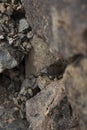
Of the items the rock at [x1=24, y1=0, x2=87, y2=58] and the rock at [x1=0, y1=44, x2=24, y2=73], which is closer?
the rock at [x1=24, y1=0, x2=87, y2=58]

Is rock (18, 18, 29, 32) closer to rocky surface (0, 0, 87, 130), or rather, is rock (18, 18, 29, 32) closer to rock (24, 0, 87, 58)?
rocky surface (0, 0, 87, 130)

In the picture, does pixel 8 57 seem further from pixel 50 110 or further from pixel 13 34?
pixel 50 110

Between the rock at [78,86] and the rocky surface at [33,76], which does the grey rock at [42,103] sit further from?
the rock at [78,86]

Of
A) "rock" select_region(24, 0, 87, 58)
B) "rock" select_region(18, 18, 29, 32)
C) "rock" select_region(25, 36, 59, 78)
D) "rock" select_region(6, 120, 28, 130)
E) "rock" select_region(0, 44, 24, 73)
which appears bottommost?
"rock" select_region(6, 120, 28, 130)

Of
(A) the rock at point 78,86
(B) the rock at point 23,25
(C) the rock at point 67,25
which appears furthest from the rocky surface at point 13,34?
(A) the rock at point 78,86

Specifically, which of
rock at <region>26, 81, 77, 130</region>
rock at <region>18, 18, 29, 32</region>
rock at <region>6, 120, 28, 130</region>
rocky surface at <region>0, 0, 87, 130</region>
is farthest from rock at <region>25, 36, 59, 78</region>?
rock at <region>6, 120, 28, 130</region>

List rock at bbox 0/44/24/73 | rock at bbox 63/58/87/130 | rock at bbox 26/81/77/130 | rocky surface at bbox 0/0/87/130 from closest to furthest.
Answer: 1. rock at bbox 63/58/87/130
2. rocky surface at bbox 0/0/87/130
3. rock at bbox 26/81/77/130
4. rock at bbox 0/44/24/73
